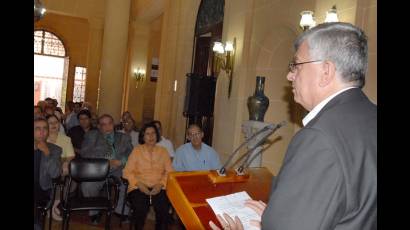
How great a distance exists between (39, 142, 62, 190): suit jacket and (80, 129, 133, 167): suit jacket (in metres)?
1.14

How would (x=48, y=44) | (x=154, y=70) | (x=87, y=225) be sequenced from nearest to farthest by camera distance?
1. (x=87, y=225)
2. (x=154, y=70)
3. (x=48, y=44)

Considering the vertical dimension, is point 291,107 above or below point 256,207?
above

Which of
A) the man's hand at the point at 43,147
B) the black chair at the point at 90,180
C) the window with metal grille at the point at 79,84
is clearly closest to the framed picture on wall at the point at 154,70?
the window with metal grille at the point at 79,84

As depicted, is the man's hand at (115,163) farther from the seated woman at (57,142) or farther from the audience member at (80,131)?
the audience member at (80,131)

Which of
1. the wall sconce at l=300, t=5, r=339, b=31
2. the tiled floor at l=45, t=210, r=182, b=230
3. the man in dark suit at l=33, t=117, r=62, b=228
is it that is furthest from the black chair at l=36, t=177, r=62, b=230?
the wall sconce at l=300, t=5, r=339, b=31

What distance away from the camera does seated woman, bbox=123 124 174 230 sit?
4.96m

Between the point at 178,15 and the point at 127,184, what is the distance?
659 cm

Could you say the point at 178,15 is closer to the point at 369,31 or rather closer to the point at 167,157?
the point at 167,157

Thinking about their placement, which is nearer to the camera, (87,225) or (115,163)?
(87,225)

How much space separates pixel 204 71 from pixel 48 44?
1220 centimetres

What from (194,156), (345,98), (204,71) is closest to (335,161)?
(345,98)

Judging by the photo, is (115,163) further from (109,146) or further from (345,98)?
(345,98)

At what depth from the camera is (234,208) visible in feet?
5.41

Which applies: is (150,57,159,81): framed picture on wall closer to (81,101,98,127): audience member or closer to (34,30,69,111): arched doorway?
(81,101,98,127): audience member
